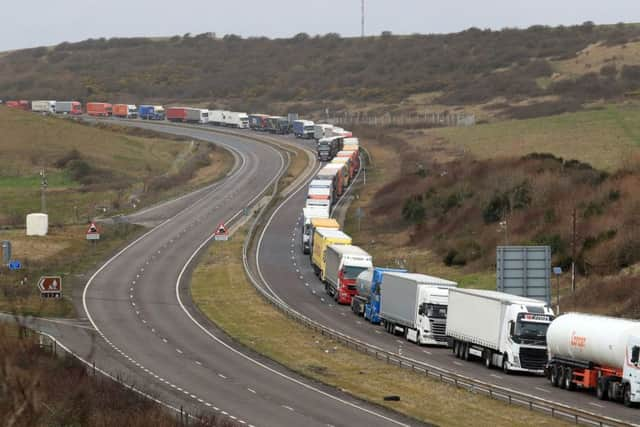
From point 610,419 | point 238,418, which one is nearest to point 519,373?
point 610,419

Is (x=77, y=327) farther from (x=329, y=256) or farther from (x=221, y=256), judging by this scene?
(x=221, y=256)

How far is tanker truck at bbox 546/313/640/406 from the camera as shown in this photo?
43656 millimetres

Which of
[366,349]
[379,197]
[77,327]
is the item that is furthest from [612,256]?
[379,197]

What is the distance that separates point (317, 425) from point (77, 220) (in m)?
82.9

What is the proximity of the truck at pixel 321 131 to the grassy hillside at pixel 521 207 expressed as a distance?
30.9m

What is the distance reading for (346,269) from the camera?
7669cm

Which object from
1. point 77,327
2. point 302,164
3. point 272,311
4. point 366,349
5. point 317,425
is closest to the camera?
point 317,425

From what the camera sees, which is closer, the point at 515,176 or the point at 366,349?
the point at 366,349

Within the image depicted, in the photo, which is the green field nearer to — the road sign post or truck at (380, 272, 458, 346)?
truck at (380, 272, 458, 346)

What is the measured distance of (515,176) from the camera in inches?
4186

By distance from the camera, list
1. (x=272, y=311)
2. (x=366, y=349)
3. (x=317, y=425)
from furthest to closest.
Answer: (x=272, y=311) < (x=366, y=349) < (x=317, y=425)

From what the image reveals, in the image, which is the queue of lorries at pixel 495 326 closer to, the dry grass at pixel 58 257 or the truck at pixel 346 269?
the truck at pixel 346 269

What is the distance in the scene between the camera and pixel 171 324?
66562 mm

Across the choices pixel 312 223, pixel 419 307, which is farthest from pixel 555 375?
pixel 312 223
